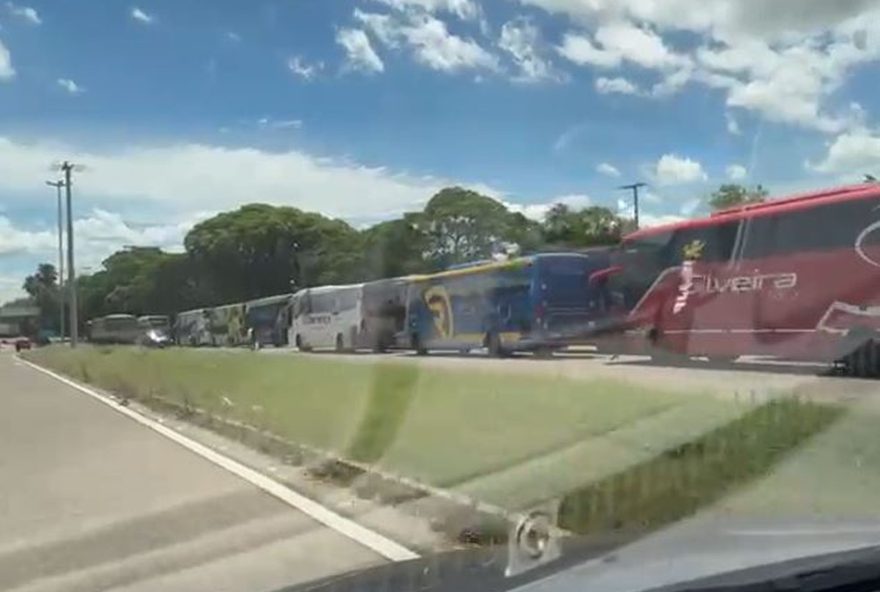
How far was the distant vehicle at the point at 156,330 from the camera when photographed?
2704 inches

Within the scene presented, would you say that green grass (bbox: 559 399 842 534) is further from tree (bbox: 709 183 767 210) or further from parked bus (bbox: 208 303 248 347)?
parked bus (bbox: 208 303 248 347)

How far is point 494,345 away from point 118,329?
50522mm

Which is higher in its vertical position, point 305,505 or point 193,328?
point 193,328

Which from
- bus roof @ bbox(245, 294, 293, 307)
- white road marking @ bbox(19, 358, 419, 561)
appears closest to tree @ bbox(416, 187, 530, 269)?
bus roof @ bbox(245, 294, 293, 307)

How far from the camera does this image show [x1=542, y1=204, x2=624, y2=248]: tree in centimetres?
3256

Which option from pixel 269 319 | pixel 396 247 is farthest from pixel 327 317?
pixel 396 247

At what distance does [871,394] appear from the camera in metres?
15.8

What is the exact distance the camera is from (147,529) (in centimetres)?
895

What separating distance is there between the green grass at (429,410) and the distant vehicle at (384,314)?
573 inches

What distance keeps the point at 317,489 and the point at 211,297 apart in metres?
41.5

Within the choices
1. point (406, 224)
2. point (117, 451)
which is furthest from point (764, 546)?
point (406, 224)

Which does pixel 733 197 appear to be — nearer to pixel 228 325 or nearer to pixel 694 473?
pixel 694 473

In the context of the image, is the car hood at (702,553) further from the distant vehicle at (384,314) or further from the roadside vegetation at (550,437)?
the distant vehicle at (384,314)

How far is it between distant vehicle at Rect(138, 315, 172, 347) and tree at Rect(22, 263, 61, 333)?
40592mm
